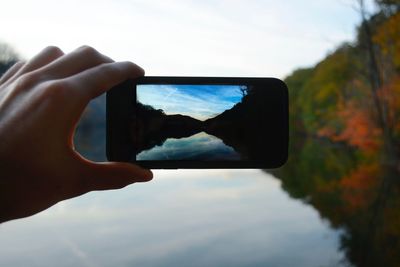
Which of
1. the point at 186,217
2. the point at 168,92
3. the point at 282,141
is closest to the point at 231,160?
the point at 282,141

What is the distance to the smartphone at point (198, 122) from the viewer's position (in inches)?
46.2

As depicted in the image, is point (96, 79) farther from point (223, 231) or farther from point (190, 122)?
point (223, 231)

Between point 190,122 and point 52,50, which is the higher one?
point 52,50

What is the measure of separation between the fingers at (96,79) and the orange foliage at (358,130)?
21663 mm

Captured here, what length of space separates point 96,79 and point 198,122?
43 centimetres

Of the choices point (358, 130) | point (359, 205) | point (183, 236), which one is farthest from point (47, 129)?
point (358, 130)

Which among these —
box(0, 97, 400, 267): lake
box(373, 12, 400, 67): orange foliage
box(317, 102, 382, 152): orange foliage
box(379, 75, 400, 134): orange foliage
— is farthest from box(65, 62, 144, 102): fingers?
box(317, 102, 382, 152): orange foliage

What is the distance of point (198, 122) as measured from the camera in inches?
49.2

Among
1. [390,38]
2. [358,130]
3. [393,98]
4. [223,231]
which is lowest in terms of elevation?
[223,231]

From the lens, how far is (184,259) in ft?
16.3

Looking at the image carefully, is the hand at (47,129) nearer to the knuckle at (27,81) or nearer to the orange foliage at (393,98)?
the knuckle at (27,81)

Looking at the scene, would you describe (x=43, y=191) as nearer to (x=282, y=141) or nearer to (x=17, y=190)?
(x=17, y=190)

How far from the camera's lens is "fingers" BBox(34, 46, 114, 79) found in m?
0.91

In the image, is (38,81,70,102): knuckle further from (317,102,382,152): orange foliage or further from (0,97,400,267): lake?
(317,102,382,152): orange foliage
